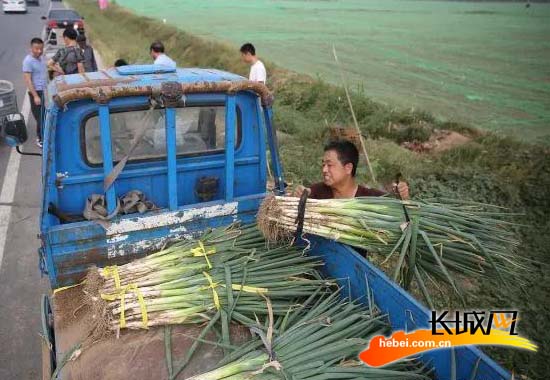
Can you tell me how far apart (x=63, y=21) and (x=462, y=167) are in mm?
17919

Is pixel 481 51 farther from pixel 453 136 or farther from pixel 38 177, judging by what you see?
pixel 38 177

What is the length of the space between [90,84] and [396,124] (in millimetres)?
8640

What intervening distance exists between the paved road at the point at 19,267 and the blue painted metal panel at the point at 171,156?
1.82 m

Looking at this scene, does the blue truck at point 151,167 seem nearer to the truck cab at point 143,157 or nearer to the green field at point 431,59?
the truck cab at point 143,157

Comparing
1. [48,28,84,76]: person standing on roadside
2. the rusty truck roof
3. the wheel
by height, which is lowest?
the wheel

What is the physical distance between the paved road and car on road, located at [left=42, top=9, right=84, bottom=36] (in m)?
11.9

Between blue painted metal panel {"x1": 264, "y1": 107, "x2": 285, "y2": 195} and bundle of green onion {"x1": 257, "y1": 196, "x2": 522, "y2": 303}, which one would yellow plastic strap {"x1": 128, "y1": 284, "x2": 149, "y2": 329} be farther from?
blue painted metal panel {"x1": 264, "y1": 107, "x2": 285, "y2": 195}

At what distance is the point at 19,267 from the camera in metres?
4.58

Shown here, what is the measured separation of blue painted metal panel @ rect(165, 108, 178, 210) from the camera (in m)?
2.83

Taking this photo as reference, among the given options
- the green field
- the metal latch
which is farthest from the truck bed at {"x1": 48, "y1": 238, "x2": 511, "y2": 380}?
the green field

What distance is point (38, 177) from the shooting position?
6719 millimetres

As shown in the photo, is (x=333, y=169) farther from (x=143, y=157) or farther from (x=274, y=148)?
(x=143, y=157)

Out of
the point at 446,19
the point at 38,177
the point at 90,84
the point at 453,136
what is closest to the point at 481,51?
the point at 453,136

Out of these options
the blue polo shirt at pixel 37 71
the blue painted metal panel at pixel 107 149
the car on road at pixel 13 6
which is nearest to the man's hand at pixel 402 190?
the blue painted metal panel at pixel 107 149
